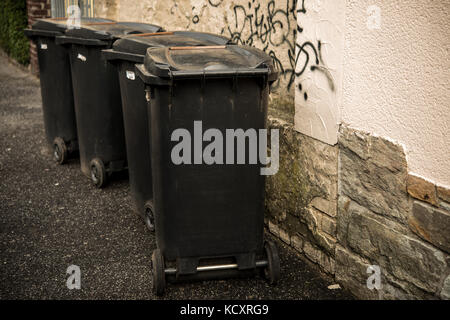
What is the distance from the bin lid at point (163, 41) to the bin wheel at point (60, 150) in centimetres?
208

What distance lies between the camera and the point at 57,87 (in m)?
5.99

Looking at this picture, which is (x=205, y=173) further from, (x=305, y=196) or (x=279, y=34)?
(x=279, y=34)

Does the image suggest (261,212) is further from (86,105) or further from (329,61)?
(86,105)

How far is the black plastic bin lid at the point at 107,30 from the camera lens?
502 cm

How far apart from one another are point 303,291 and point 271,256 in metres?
0.32

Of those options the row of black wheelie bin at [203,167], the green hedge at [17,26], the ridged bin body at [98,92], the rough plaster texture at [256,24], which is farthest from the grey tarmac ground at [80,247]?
the green hedge at [17,26]

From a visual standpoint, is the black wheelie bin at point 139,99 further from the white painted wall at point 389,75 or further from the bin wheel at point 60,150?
the bin wheel at point 60,150

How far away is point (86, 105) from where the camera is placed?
5355mm

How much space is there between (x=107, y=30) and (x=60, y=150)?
1653 mm

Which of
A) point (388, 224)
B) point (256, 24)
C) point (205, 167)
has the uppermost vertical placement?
point (256, 24)

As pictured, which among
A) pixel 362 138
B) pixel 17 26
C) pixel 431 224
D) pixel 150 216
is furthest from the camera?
pixel 17 26

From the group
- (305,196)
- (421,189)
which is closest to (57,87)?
(305,196)

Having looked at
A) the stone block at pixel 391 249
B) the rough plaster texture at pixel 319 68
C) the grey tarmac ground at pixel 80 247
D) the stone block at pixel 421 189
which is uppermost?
the rough plaster texture at pixel 319 68
